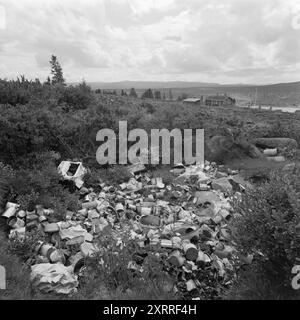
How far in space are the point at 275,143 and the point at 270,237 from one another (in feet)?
21.8

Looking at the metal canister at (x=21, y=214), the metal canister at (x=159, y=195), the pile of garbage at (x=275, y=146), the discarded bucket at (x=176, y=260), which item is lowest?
the discarded bucket at (x=176, y=260)

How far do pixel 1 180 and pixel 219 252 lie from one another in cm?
370

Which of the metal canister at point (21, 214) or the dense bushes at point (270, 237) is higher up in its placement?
the dense bushes at point (270, 237)

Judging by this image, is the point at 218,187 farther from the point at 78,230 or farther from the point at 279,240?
the point at 279,240

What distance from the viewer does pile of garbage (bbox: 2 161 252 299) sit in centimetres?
396

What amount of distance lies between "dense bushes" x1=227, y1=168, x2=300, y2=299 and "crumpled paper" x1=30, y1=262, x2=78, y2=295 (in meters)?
1.81

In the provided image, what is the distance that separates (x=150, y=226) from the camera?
16.7ft

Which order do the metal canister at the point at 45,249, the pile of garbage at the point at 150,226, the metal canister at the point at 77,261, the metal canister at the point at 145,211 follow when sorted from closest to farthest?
the pile of garbage at the point at 150,226 < the metal canister at the point at 77,261 < the metal canister at the point at 45,249 < the metal canister at the point at 145,211

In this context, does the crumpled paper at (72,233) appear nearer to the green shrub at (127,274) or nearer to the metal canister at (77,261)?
the metal canister at (77,261)

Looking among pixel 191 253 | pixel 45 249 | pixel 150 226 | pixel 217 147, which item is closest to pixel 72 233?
pixel 45 249

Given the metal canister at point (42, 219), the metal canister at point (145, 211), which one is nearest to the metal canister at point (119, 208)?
the metal canister at point (145, 211)

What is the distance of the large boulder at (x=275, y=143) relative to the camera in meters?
9.00

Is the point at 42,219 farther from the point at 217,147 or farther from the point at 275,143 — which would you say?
the point at 275,143
